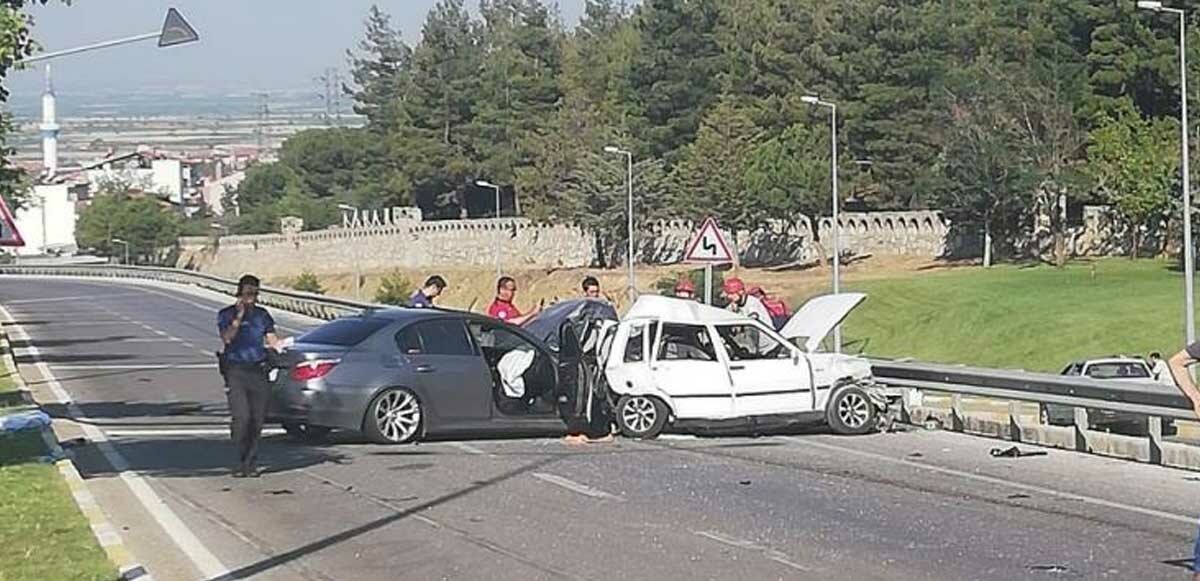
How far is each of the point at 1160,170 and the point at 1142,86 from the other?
10.2 m

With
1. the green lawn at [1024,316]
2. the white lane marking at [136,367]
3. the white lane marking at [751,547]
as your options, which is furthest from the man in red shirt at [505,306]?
the green lawn at [1024,316]

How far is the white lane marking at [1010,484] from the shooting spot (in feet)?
48.7

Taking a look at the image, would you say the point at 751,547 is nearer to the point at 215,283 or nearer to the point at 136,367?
the point at 136,367

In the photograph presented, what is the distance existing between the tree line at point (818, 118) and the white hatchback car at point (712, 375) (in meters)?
57.4

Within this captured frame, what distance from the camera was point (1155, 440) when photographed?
18.7 m

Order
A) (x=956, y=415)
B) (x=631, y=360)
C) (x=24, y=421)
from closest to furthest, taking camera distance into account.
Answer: (x=631, y=360) → (x=24, y=421) → (x=956, y=415)

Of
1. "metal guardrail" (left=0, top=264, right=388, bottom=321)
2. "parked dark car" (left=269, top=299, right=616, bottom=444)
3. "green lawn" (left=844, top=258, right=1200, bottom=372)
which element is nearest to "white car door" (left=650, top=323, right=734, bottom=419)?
"parked dark car" (left=269, top=299, right=616, bottom=444)

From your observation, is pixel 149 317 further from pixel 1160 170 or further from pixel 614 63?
pixel 614 63

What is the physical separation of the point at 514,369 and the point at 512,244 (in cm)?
9458

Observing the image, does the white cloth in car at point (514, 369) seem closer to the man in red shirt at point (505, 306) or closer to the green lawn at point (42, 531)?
the man in red shirt at point (505, 306)

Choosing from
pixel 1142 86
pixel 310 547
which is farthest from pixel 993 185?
pixel 310 547

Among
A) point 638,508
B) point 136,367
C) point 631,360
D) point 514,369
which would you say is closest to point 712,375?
point 631,360

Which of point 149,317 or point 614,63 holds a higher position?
point 614,63

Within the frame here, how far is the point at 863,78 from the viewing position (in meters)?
98.6
